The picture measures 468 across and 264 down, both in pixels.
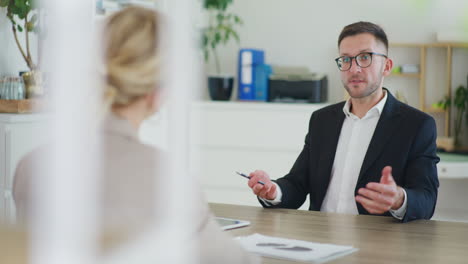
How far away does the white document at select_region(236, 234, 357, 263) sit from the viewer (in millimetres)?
1630

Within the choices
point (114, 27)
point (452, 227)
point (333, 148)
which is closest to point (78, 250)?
point (114, 27)

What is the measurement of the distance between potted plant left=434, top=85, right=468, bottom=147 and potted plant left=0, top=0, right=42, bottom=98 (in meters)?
4.13

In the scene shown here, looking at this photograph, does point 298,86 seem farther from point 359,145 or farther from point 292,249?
point 292,249

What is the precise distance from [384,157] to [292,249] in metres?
0.89

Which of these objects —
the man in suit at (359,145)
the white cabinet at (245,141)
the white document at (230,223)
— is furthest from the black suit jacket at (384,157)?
the white cabinet at (245,141)

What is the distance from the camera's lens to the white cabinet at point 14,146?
1003mm

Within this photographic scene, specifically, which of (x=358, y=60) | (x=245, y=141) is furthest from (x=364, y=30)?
(x=245, y=141)

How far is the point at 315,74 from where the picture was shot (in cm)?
550

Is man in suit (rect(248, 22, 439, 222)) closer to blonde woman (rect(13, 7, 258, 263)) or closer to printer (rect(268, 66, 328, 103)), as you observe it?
blonde woman (rect(13, 7, 258, 263))

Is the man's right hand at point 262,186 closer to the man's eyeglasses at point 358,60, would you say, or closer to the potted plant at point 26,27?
the man's eyeglasses at point 358,60

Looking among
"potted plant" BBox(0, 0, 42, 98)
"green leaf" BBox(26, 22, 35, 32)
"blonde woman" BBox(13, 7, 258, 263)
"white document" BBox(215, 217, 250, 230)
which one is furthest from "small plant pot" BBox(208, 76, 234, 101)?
"blonde woman" BBox(13, 7, 258, 263)

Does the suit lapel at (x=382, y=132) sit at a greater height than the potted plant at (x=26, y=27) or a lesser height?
lesser

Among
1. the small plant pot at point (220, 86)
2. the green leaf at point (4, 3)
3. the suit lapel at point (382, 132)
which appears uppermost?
the green leaf at point (4, 3)

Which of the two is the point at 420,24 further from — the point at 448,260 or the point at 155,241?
the point at 155,241
